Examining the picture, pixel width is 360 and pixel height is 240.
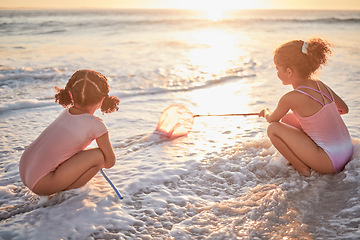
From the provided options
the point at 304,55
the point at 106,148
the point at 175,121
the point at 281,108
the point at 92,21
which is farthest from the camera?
the point at 92,21

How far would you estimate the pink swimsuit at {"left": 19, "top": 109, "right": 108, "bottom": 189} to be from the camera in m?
2.71

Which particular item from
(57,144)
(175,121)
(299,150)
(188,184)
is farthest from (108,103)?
(299,150)

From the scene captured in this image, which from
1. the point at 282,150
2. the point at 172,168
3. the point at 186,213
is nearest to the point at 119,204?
the point at 186,213

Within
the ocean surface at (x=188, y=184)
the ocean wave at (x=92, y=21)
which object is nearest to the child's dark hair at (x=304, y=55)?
the ocean surface at (x=188, y=184)

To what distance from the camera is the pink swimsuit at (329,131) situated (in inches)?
120

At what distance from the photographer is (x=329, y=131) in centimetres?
305

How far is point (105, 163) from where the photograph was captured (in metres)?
2.92

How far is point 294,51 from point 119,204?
200 cm

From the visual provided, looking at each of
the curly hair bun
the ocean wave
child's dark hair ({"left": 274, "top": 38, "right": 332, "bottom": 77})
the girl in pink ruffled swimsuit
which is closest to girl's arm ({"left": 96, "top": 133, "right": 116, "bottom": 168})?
the girl in pink ruffled swimsuit

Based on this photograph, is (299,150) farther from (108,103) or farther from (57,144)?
(57,144)

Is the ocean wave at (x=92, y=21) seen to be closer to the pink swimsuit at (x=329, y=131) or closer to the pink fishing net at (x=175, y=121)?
the pink fishing net at (x=175, y=121)

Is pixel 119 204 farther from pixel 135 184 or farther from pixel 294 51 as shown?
pixel 294 51

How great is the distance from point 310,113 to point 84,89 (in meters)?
1.95

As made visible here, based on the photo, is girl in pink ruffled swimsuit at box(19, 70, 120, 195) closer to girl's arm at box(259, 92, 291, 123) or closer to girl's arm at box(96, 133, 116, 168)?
girl's arm at box(96, 133, 116, 168)
